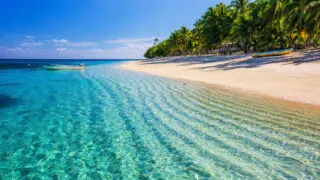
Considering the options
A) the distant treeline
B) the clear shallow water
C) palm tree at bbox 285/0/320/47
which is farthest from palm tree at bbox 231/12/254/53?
the clear shallow water

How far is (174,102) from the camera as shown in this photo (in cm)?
1024

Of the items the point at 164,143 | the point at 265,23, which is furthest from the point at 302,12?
the point at 164,143

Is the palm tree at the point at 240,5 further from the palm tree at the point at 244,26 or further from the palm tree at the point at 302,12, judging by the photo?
the palm tree at the point at 302,12

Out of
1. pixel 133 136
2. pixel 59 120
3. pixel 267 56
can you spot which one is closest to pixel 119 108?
pixel 59 120

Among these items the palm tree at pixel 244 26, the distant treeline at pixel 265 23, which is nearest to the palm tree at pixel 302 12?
the distant treeline at pixel 265 23

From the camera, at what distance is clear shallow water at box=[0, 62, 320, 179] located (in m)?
4.07

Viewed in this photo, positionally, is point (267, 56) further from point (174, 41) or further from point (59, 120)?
point (174, 41)

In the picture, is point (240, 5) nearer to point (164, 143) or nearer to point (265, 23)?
point (265, 23)

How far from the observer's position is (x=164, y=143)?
17.8 ft

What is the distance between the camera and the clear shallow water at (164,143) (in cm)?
407

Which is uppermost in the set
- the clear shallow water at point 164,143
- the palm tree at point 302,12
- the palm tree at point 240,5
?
the palm tree at point 240,5

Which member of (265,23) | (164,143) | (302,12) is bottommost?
(164,143)

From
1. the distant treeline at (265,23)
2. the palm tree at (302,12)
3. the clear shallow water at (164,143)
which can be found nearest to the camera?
the clear shallow water at (164,143)

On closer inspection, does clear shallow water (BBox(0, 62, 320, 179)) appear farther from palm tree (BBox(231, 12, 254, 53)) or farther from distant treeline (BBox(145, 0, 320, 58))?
palm tree (BBox(231, 12, 254, 53))
